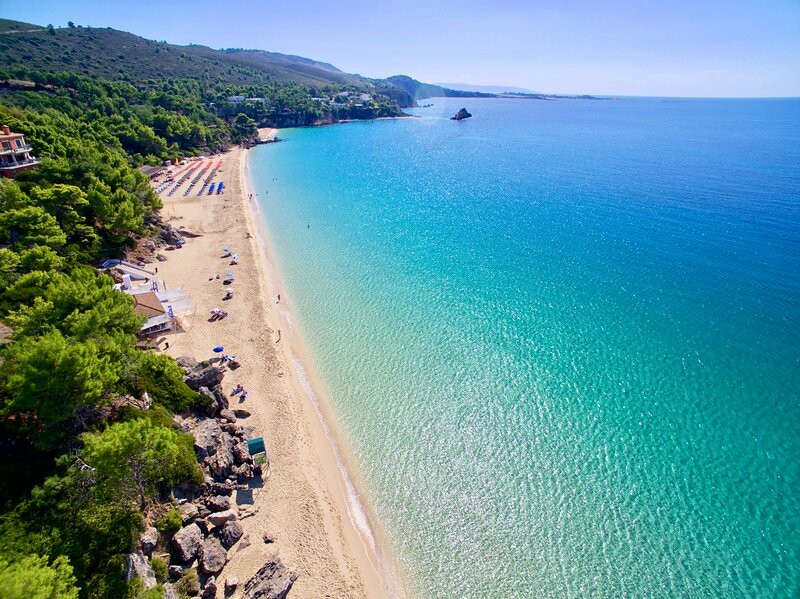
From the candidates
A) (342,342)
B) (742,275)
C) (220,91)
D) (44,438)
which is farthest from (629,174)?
(220,91)

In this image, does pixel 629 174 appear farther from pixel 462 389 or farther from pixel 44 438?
pixel 44 438

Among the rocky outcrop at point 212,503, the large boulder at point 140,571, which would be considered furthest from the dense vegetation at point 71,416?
the rocky outcrop at point 212,503

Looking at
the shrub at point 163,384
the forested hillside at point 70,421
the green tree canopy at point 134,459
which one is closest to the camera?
the forested hillside at point 70,421

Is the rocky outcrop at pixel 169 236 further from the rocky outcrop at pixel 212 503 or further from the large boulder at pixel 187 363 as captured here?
the rocky outcrop at pixel 212 503

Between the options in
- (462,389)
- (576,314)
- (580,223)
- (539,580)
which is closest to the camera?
(539,580)

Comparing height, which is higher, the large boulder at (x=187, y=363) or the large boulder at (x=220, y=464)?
the large boulder at (x=187, y=363)

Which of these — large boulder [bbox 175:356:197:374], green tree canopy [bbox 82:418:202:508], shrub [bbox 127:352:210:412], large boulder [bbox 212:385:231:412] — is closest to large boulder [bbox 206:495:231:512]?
green tree canopy [bbox 82:418:202:508]

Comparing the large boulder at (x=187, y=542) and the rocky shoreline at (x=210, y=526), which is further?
the large boulder at (x=187, y=542)

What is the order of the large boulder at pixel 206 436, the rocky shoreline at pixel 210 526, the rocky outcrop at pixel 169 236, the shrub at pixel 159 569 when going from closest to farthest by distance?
the shrub at pixel 159 569, the rocky shoreline at pixel 210 526, the large boulder at pixel 206 436, the rocky outcrop at pixel 169 236

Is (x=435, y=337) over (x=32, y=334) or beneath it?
beneath
